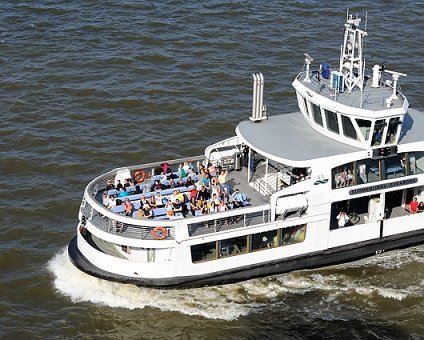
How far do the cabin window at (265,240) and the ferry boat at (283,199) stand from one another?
0.04 meters

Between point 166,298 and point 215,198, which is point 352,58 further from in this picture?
point 166,298

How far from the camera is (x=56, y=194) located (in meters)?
34.8

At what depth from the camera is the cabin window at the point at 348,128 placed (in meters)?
28.2

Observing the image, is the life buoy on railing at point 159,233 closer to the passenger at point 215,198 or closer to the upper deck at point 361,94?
the passenger at point 215,198

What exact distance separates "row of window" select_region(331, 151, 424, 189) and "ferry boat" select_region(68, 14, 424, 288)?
0.13 feet

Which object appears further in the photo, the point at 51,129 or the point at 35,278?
the point at 51,129

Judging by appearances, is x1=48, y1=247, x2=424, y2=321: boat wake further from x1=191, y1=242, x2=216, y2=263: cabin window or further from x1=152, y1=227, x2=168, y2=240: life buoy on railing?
x1=152, y1=227, x2=168, y2=240: life buoy on railing

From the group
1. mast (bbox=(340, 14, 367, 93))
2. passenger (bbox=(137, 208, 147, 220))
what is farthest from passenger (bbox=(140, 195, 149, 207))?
mast (bbox=(340, 14, 367, 93))

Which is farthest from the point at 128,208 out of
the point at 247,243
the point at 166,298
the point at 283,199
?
the point at 283,199

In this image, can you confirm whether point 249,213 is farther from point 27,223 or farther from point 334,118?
point 27,223

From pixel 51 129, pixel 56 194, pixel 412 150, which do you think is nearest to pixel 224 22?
pixel 51 129

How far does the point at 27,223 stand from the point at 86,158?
598cm

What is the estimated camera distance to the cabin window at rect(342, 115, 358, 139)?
2825 centimetres

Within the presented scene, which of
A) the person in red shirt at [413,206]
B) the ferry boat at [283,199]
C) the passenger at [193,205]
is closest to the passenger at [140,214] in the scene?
the ferry boat at [283,199]
